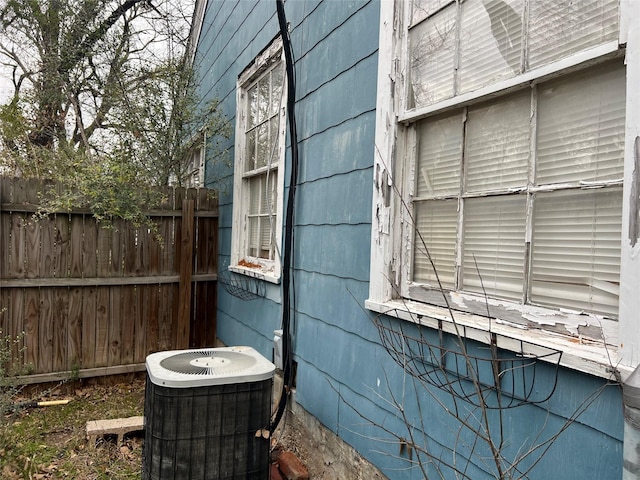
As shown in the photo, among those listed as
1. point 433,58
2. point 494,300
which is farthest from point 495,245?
point 433,58

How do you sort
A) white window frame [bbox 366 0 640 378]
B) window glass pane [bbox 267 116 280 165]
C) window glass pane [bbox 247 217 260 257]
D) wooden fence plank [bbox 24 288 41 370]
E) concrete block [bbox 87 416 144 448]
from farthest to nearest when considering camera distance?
1. wooden fence plank [bbox 24 288 41 370]
2. window glass pane [bbox 247 217 260 257]
3. window glass pane [bbox 267 116 280 165]
4. concrete block [bbox 87 416 144 448]
5. white window frame [bbox 366 0 640 378]

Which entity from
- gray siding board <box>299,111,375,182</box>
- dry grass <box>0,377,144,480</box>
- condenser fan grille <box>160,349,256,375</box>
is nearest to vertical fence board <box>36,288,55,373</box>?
dry grass <box>0,377,144,480</box>

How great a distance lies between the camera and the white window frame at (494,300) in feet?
4.05

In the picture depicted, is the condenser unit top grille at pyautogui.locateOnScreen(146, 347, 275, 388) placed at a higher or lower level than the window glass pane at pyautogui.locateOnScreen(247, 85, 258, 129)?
lower

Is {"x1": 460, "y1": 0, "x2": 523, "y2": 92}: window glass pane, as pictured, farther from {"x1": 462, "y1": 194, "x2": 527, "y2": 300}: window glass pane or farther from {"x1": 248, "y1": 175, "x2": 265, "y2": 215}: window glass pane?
{"x1": 248, "y1": 175, "x2": 265, "y2": 215}: window glass pane

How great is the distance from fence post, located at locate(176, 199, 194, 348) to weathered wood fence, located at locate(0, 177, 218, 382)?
10mm

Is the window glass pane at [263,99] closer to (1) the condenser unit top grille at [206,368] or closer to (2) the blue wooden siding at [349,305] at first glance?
(2) the blue wooden siding at [349,305]

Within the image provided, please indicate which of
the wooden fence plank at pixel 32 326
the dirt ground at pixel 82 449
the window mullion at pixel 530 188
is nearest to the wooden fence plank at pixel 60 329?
the wooden fence plank at pixel 32 326

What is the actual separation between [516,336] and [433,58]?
1.25 meters

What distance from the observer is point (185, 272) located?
494 centimetres

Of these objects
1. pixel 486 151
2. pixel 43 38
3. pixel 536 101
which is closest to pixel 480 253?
pixel 486 151

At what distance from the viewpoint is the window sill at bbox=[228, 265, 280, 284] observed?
3533 mm

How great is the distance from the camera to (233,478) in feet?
7.73

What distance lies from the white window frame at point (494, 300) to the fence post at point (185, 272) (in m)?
3.08
